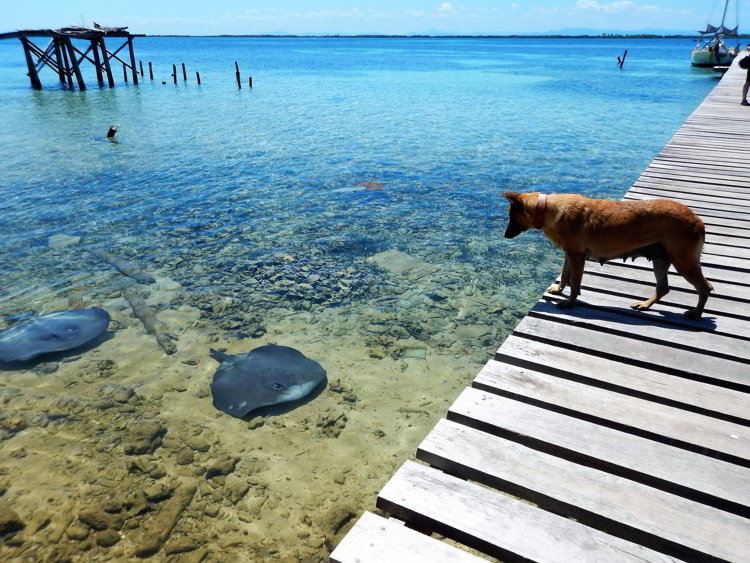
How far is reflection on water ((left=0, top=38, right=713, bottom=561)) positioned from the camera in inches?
183

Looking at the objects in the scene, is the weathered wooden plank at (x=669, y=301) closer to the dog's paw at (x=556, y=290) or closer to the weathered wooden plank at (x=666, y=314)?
the weathered wooden plank at (x=666, y=314)

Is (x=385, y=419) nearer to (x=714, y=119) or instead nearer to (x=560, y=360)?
(x=560, y=360)

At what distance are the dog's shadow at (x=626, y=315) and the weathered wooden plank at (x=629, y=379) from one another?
2.41 ft

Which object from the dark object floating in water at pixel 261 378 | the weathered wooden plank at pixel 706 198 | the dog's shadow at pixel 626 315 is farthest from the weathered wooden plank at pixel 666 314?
the weathered wooden plank at pixel 706 198

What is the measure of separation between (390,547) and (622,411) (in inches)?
76.4

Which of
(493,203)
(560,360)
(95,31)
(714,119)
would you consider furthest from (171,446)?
(95,31)

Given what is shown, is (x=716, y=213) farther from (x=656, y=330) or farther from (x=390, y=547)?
(x=390, y=547)

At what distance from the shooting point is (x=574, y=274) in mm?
4875

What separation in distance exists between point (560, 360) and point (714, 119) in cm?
1549

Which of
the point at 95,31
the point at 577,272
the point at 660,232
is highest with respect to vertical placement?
the point at 95,31

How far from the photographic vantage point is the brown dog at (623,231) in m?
4.43

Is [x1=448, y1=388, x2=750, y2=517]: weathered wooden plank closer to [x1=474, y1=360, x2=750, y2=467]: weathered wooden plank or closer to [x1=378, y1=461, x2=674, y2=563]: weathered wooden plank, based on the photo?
[x1=474, y1=360, x2=750, y2=467]: weathered wooden plank

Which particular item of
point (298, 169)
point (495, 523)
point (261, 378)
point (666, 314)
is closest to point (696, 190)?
point (666, 314)

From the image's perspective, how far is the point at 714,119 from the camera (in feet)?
50.1
